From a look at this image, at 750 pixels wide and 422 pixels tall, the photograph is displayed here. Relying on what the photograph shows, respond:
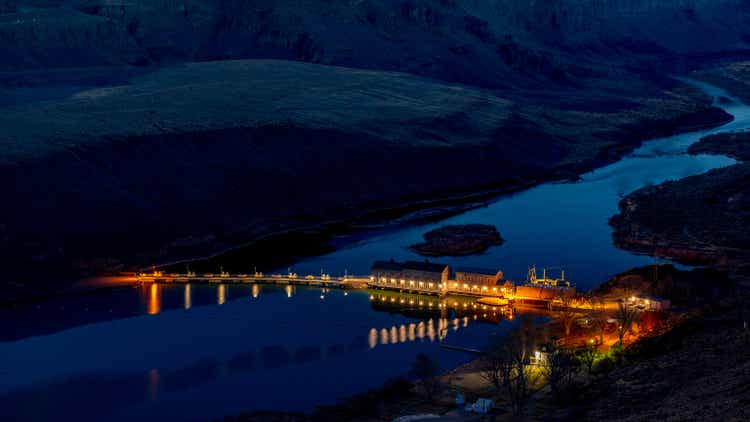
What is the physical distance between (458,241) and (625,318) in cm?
2382

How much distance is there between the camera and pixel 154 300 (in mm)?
55062

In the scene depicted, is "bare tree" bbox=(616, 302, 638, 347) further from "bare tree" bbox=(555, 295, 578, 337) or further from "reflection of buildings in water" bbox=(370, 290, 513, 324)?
"reflection of buildings in water" bbox=(370, 290, 513, 324)

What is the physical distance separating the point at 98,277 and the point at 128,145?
21061 mm

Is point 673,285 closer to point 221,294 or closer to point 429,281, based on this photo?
point 429,281

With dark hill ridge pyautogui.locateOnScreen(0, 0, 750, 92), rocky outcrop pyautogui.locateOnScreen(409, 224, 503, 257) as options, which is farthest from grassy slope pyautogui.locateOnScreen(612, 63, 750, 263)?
dark hill ridge pyautogui.locateOnScreen(0, 0, 750, 92)

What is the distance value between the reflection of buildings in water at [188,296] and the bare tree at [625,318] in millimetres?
21991

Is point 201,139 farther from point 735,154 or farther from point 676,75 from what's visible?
point 676,75

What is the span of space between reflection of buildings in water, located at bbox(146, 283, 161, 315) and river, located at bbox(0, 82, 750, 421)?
0.06 meters

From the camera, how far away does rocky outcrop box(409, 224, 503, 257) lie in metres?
64.7

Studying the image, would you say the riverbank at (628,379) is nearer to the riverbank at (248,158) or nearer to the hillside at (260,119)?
the riverbank at (248,158)

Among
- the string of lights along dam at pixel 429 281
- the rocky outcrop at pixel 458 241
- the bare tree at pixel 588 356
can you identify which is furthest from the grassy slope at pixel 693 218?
the bare tree at pixel 588 356

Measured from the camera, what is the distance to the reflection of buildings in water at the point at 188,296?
5416 cm

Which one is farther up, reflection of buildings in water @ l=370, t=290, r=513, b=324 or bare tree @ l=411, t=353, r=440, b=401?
bare tree @ l=411, t=353, r=440, b=401

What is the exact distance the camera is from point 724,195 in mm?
75562
